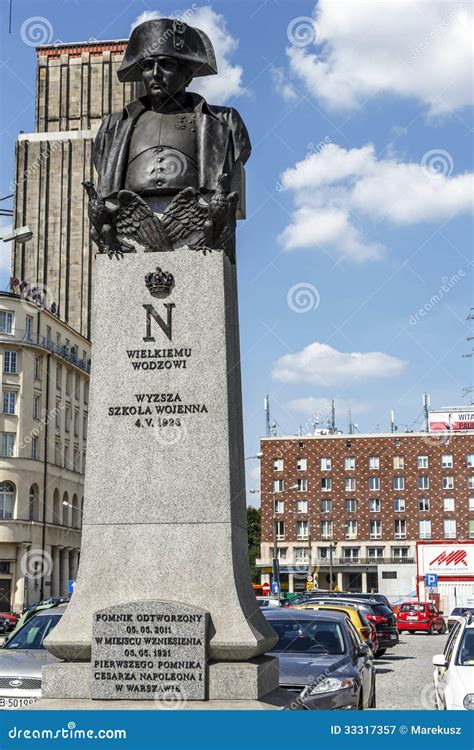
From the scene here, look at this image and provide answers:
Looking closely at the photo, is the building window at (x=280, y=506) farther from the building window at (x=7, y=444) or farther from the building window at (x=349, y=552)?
the building window at (x=7, y=444)

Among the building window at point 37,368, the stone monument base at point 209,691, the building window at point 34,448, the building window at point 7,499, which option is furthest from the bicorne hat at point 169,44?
the building window at point 37,368

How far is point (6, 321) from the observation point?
66.6 metres

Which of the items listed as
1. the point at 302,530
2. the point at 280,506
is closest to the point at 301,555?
the point at 302,530

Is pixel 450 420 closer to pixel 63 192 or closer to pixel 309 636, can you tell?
pixel 63 192

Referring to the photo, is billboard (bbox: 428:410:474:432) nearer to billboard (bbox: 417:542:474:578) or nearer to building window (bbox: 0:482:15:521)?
billboard (bbox: 417:542:474:578)

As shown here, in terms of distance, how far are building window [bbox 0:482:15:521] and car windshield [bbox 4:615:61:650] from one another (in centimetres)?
5095

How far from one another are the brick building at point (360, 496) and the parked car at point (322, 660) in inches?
2965

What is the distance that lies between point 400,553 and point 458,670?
7930 cm

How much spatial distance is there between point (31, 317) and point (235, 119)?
60.2 m

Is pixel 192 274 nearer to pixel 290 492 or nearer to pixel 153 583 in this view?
pixel 153 583

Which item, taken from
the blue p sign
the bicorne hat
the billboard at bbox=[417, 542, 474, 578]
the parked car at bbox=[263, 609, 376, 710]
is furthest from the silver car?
the billboard at bbox=[417, 542, 474, 578]

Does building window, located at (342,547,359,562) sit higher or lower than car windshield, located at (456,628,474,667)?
higher

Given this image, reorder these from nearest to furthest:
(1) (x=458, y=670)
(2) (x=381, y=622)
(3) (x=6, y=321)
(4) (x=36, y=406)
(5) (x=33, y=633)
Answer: (1) (x=458, y=670)
(5) (x=33, y=633)
(2) (x=381, y=622)
(3) (x=6, y=321)
(4) (x=36, y=406)

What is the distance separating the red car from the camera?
4681 cm
